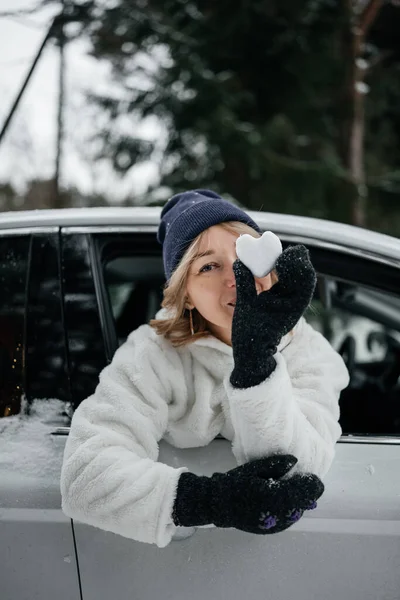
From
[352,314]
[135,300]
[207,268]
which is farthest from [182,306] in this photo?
[352,314]

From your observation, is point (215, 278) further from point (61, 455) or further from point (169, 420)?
point (61, 455)

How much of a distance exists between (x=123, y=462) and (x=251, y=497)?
0.29 meters

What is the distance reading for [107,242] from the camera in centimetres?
194

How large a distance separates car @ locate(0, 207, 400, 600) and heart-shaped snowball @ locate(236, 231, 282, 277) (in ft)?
1.90

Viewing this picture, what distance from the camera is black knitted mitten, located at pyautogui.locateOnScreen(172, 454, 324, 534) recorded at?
1.25m

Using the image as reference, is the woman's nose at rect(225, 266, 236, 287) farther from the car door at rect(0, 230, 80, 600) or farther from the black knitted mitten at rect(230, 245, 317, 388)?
the car door at rect(0, 230, 80, 600)

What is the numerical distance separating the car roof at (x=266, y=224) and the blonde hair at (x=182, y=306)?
30cm

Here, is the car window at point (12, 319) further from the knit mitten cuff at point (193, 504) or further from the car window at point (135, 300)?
the car window at point (135, 300)

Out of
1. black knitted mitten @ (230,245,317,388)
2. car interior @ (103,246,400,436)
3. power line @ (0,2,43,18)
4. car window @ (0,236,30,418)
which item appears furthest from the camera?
power line @ (0,2,43,18)

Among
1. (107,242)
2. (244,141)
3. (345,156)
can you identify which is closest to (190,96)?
(244,141)

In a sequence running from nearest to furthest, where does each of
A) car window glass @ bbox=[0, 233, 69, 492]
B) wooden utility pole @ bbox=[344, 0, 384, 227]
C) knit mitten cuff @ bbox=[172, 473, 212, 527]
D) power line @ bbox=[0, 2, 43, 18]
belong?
knit mitten cuff @ bbox=[172, 473, 212, 527], car window glass @ bbox=[0, 233, 69, 492], power line @ bbox=[0, 2, 43, 18], wooden utility pole @ bbox=[344, 0, 384, 227]

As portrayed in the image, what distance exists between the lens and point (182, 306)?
1.58 m

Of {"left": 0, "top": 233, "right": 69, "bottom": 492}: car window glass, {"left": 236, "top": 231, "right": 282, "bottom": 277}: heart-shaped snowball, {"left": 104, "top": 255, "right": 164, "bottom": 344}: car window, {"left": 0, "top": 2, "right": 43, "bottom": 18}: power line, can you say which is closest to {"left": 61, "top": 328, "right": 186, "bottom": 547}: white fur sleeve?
{"left": 0, "top": 233, "right": 69, "bottom": 492}: car window glass

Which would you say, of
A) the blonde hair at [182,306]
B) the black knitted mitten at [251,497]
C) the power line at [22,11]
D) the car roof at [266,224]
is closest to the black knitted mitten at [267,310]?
the black knitted mitten at [251,497]
